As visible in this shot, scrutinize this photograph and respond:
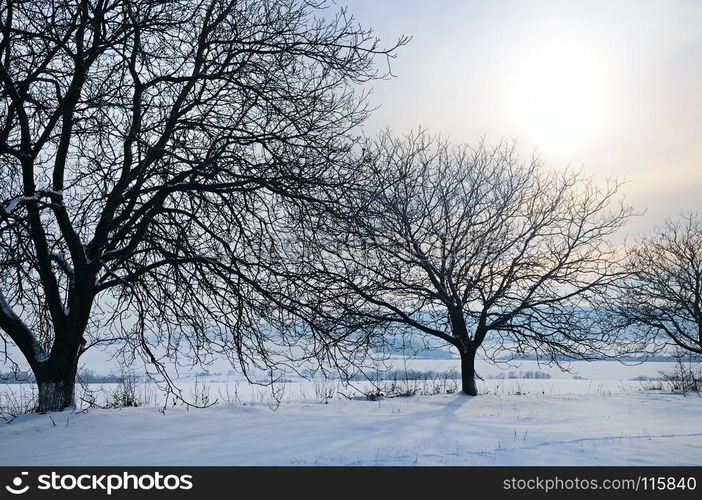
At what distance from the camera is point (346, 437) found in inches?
273

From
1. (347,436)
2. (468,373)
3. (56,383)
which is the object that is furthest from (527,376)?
(56,383)

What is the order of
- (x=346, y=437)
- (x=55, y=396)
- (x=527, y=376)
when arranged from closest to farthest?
(x=346, y=437), (x=55, y=396), (x=527, y=376)

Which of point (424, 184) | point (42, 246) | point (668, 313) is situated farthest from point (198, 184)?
point (668, 313)

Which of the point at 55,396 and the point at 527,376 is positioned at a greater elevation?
the point at 55,396

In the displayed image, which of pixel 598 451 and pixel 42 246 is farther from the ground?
pixel 42 246

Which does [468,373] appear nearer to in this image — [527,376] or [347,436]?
[347,436]

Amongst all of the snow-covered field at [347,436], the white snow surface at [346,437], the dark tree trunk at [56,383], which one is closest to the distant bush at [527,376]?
the snow-covered field at [347,436]

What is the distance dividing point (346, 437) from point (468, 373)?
821 cm

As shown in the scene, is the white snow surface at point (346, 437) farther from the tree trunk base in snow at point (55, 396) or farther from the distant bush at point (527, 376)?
the distant bush at point (527, 376)

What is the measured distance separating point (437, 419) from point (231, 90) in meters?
6.74

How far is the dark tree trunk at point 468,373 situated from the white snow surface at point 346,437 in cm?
343

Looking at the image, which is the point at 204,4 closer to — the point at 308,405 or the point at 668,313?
the point at 308,405

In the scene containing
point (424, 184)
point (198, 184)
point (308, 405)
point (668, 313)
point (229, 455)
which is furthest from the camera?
point (668, 313)

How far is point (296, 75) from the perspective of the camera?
8961 mm
